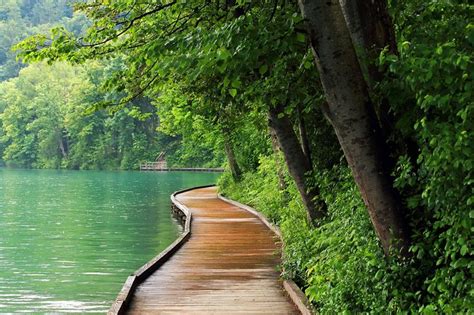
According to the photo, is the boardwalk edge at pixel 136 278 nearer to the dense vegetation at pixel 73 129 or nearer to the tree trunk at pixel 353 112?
the tree trunk at pixel 353 112

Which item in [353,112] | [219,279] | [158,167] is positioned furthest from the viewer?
[158,167]

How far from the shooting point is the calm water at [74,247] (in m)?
12.5

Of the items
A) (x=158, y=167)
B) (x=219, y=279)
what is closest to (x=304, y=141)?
(x=219, y=279)

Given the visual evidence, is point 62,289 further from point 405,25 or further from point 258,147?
point 258,147

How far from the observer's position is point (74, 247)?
62.3 feet

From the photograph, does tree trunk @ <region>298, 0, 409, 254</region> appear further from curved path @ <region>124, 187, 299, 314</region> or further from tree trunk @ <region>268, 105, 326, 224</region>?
tree trunk @ <region>268, 105, 326, 224</region>

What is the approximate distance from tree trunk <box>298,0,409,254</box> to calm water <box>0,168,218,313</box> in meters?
7.57

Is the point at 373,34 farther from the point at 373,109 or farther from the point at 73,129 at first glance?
the point at 73,129

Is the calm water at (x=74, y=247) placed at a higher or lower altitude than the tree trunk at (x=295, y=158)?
lower

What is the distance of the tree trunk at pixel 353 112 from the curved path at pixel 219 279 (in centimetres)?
290

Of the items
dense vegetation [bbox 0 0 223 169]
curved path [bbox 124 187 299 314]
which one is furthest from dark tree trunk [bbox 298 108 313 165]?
dense vegetation [bbox 0 0 223 169]

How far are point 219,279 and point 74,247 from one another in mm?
10390

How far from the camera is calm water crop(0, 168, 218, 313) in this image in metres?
12.5

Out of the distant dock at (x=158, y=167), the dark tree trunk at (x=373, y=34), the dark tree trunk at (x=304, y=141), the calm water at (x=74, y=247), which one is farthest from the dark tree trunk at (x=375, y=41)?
the distant dock at (x=158, y=167)
